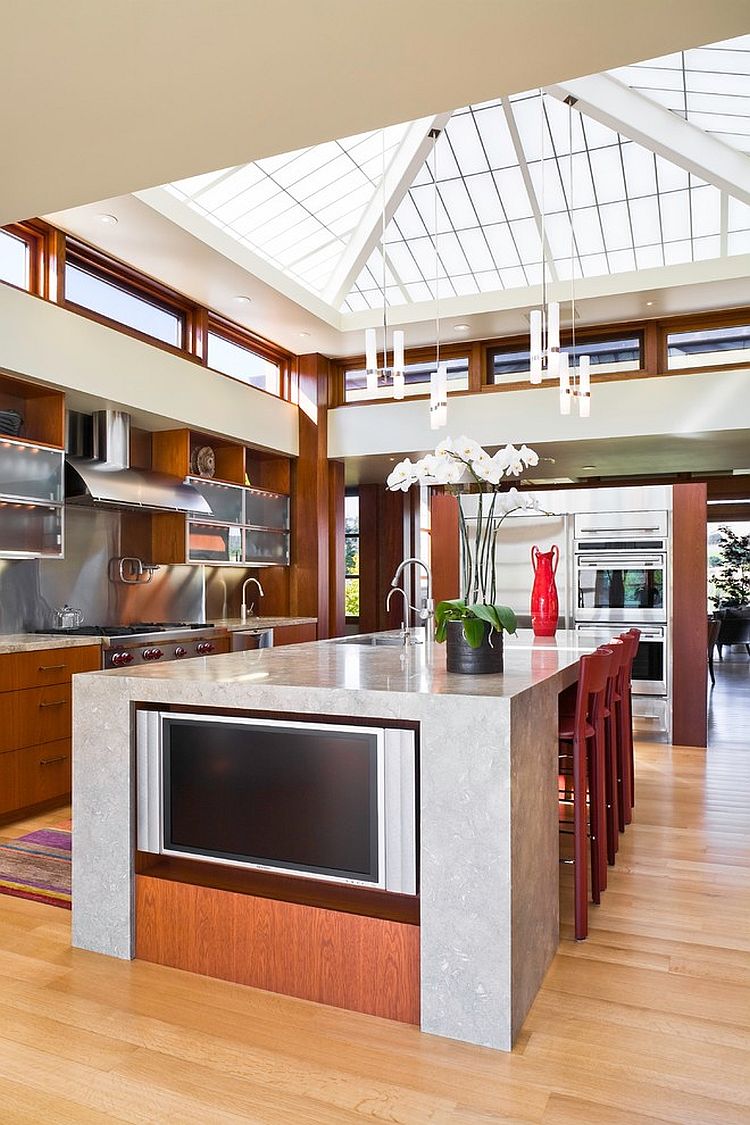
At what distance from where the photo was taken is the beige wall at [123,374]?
183 inches

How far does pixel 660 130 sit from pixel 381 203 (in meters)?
1.97

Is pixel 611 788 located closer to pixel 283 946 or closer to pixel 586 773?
pixel 586 773

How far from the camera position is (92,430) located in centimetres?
560

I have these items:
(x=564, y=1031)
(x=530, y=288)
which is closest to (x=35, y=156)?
(x=564, y=1031)

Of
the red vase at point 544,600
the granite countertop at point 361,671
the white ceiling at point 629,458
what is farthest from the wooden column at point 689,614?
the granite countertop at point 361,671

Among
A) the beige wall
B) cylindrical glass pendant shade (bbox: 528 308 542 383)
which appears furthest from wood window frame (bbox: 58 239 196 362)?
cylindrical glass pendant shade (bbox: 528 308 542 383)

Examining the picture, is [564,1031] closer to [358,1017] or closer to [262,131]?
[358,1017]

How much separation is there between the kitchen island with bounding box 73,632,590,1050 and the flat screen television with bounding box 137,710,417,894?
6 centimetres

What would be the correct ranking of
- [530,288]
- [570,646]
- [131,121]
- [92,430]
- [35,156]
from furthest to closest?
[530,288] → [92,430] → [570,646] → [35,156] → [131,121]

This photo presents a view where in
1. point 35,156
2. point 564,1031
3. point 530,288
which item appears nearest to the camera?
point 564,1031

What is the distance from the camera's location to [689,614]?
6297 mm

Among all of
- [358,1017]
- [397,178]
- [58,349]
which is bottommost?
[358,1017]

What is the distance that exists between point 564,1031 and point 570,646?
199 cm

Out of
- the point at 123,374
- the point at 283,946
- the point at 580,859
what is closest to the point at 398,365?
the point at 123,374
